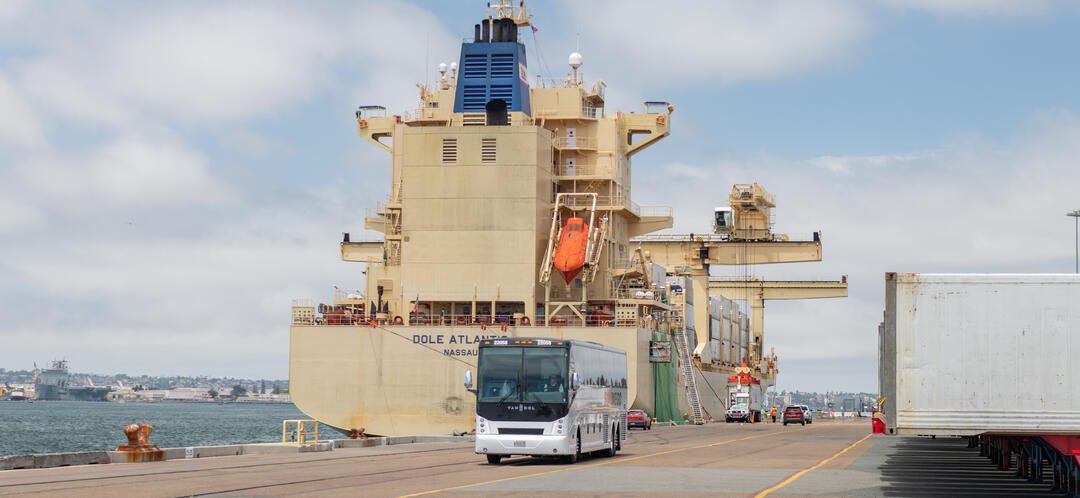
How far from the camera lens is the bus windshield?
2789 centimetres

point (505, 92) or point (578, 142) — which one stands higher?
point (505, 92)

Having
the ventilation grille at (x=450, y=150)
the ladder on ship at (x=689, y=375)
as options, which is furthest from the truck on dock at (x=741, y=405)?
the ventilation grille at (x=450, y=150)

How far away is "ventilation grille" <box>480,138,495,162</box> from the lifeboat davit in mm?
4826

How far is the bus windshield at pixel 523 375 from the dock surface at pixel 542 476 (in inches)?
59.9

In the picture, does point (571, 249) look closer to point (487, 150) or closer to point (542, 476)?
point (487, 150)

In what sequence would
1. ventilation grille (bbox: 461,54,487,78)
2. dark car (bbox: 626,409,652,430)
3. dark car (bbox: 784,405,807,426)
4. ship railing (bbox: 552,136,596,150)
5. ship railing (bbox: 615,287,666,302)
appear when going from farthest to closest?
dark car (bbox: 784,405,807,426), ship railing (bbox: 615,287,666,302), ship railing (bbox: 552,136,596,150), ventilation grille (bbox: 461,54,487,78), dark car (bbox: 626,409,652,430)

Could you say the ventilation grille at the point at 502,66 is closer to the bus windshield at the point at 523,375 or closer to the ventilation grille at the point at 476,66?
the ventilation grille at the point at 476,66

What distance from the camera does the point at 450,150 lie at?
185ft

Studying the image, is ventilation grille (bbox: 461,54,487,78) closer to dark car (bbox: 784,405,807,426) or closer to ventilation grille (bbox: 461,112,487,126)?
ventilation grille (bbox: 461,112,487,126)

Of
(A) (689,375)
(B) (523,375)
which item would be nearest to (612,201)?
(A) (689,375)

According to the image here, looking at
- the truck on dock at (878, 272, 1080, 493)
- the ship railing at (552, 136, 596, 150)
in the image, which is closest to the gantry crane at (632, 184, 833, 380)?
the ship railing at (552, 136, 596, 150)

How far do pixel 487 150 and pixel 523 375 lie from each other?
2919 centimetres

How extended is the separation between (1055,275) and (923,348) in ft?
6.45

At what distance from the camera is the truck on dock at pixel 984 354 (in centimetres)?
1652
